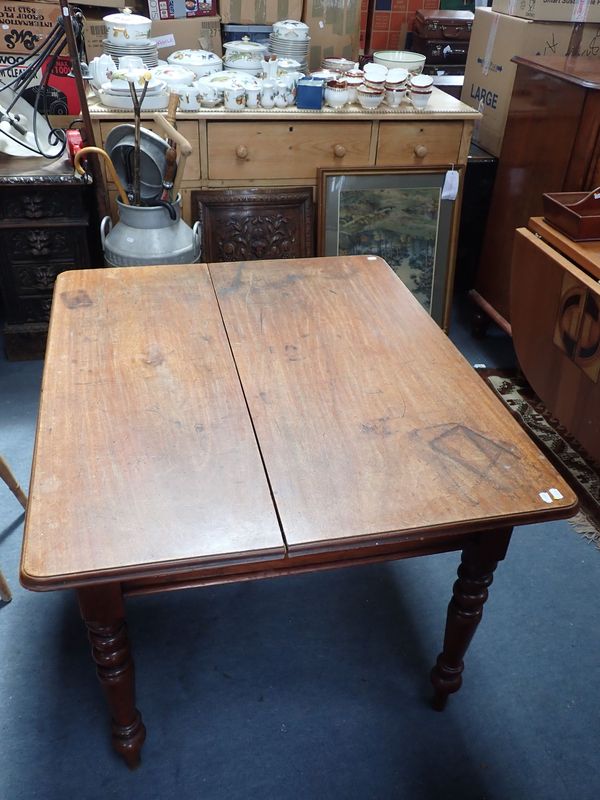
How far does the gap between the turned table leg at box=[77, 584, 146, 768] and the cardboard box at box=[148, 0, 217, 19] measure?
2421 mm

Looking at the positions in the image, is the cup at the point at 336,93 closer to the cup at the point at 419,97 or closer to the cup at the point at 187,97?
the cup at the point at 419,97

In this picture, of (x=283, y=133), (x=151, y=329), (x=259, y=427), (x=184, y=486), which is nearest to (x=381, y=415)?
(x=259, y=427)

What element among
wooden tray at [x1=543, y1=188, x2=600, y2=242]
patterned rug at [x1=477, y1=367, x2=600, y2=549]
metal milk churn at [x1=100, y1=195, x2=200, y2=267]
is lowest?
patterned rug at [x1=477, y1=367, x2=600, y2=549]

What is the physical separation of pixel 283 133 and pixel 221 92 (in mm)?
260

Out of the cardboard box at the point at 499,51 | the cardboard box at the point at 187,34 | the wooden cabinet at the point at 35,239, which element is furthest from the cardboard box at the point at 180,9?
the cardboard box at the point at 499,51

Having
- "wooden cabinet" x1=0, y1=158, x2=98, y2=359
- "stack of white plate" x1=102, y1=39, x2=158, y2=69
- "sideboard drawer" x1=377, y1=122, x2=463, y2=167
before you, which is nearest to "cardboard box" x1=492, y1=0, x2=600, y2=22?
"sideboard drawer" x1=377, y1=122, x2=463, y2=167

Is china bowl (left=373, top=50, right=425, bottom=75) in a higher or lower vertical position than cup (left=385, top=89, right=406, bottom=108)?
higher

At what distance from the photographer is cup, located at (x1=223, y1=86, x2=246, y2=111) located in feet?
7.56

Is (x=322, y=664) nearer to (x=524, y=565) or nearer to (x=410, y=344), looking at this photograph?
(x=524, y=565)

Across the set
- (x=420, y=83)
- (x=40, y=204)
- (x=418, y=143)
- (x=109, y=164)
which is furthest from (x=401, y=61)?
(x=40, y=204)

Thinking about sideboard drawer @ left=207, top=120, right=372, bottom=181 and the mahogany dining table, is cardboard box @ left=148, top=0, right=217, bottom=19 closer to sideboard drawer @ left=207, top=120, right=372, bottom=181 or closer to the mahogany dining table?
sideboard drawer @ left=207, top=120, right=372, bottom=181

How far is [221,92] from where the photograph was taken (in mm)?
2330

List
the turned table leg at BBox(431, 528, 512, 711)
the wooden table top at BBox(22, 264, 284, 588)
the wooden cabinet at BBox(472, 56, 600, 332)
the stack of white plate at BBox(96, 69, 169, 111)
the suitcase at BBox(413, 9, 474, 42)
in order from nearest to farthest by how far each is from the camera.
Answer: the wooden table top at BBox(22, 264, 284, 588) → the turned table leg at BBox(431, 528, 512, 711) → the wooden cabinet at BBox(472, 56, 600, 332) → the stack of white plate at BBox(96, 69, 169, 111) → the suitcase at BBox(413, 9, 474, 42)

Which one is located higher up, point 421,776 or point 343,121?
point 343,121
